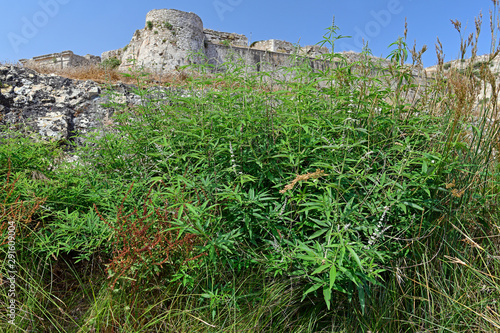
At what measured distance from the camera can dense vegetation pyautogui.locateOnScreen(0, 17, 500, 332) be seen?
5.78ft

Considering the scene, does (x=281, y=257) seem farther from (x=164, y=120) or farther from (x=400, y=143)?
(x=164, y=120)

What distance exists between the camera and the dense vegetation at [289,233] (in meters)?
1.76

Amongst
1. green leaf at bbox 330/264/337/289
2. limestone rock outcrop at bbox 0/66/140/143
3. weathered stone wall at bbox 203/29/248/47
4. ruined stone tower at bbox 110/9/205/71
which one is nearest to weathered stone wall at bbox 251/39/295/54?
weathered stone wall at bbox 203/29/248/47

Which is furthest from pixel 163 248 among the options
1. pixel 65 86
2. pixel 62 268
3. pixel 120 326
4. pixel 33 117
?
pixel 65 86

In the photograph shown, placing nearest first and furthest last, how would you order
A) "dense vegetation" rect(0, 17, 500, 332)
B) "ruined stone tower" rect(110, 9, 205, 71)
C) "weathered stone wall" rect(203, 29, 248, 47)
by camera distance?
1. "dense vegetation" rect(0, 17, 500, 332)
2. "ruined stone tower" rect(110, 9, 205, 71)
3. "weathered stone wall" rect(203, 29, 248, 47)

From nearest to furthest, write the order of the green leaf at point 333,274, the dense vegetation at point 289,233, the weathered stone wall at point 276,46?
1. the green leaf at point 333,274
2. the dense vegetation at point 289,233
3. the weathered stone wall at point 276,46

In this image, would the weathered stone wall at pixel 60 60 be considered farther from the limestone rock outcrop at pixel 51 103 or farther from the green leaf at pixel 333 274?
the green leaf at pixel 333 274

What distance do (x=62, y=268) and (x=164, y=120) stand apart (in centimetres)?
132

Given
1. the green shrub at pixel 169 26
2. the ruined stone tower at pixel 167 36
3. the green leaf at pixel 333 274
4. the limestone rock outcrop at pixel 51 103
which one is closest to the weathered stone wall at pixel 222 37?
the ruined stone tower at pixel 167 36

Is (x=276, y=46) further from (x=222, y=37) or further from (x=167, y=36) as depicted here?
(x=167, y=36)

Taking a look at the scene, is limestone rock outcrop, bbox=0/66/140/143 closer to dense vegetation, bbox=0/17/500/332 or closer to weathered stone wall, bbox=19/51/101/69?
dense vegetation, bbox=0/17/500/332

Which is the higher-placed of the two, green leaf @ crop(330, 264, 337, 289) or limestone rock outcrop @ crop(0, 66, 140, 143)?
limestone rock outcrop @ crop(0, 66, 140, 143)

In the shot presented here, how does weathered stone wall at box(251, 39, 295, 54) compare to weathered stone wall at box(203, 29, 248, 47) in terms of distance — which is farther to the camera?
weathered stone wall at box(251, 39, 295, 54)

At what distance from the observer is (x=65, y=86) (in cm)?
453
